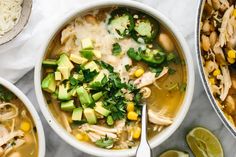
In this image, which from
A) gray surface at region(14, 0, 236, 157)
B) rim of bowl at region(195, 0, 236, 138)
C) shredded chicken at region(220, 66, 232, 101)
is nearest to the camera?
rim of bowl at region(195, 0, 236, 138)

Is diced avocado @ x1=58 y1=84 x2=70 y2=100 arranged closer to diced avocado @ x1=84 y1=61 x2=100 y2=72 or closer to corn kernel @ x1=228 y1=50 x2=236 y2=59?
diced avocado @ x1=84 y1=61 x2=100 y2=72

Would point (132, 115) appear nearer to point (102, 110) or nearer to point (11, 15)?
point (102, 110)

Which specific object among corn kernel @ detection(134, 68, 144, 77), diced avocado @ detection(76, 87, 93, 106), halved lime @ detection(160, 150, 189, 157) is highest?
corn kernel @ detection(134, 68, 144, 77)

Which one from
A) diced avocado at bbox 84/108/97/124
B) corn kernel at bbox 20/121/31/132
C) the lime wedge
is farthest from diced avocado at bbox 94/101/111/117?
the lime wedge

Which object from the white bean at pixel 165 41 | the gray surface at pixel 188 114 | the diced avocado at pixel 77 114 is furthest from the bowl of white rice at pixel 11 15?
the white bean at pixel 165 41

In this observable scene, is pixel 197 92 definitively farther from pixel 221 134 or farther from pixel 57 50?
pixel 57 50

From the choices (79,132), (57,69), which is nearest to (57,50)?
(57,69)

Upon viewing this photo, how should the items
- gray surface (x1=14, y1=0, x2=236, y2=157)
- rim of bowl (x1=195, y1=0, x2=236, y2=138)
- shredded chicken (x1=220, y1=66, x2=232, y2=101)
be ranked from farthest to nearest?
gray surface (x1=14, y1=0, x2=236, y2=157), shredded chicken (x1=220, y1=66, x2=232, y2=101), rim of bowl (x1=195, y1=0, x2=236, y2=138)

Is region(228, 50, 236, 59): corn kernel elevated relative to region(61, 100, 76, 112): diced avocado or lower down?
elevated
